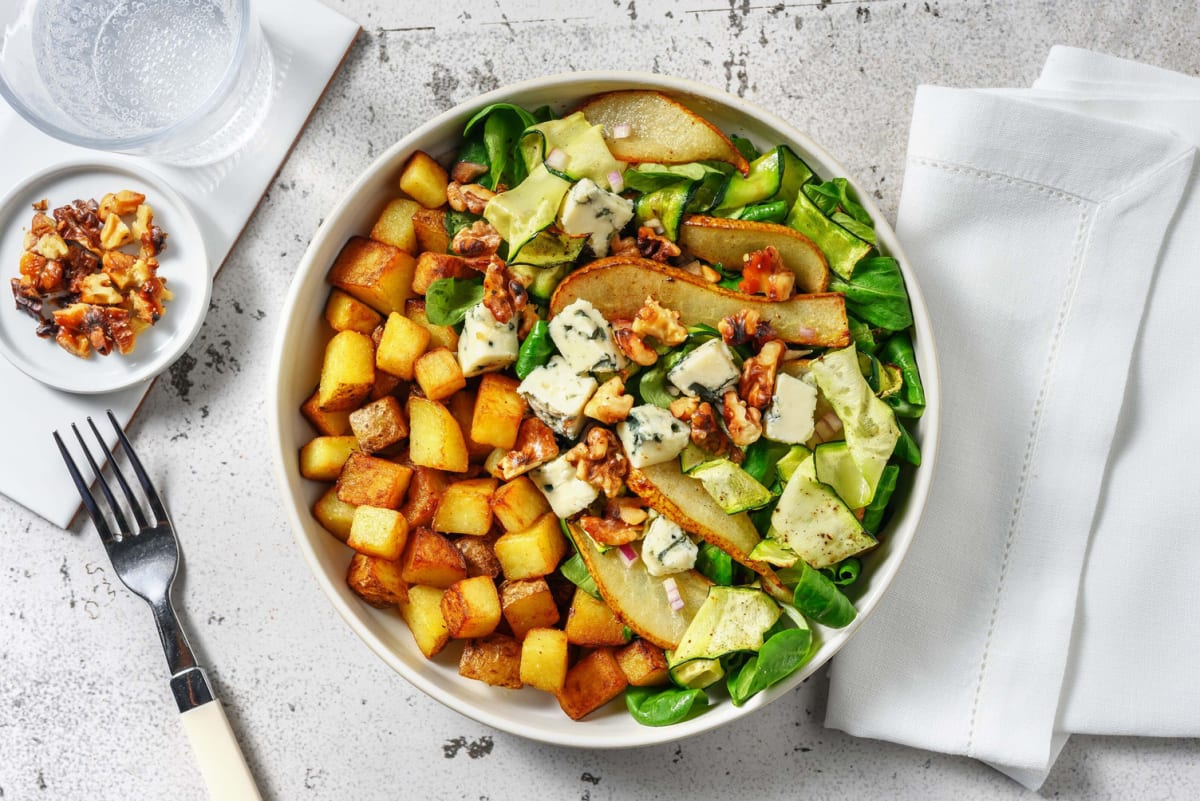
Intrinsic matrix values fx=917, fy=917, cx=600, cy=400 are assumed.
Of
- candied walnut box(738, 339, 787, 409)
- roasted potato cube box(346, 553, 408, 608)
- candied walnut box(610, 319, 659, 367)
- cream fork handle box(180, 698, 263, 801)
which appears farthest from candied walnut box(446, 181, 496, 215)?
cream fork handle box(180, 698, 263, 801)

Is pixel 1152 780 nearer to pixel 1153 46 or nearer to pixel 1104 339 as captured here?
pixel 1104 339

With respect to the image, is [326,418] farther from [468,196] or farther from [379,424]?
[468,196]

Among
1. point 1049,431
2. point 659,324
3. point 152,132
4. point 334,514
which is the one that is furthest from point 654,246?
point 152,132

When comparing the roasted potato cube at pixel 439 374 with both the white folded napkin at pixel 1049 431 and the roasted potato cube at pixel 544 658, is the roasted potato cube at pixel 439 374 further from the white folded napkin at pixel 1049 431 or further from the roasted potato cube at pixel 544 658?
the white folded napkin at pixel 1049 431

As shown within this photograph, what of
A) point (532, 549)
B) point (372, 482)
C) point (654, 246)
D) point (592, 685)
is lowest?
point (592, 685)

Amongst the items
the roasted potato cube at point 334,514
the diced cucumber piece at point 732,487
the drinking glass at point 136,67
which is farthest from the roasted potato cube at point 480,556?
the drinking glass at point 136,67
